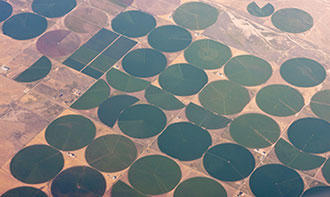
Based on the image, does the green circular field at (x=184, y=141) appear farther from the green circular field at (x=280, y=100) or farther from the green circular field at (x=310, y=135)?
the green circular field at (x=310, y=135)

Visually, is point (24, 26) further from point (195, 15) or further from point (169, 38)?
point (195, 15)

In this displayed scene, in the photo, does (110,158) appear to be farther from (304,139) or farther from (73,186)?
(304,139)

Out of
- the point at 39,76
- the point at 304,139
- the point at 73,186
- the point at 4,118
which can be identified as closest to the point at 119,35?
the point at 39,76

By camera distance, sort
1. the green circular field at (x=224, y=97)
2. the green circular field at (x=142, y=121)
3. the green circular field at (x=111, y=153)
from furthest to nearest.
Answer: the green circular field at (x=224, y=97) → the green circular field at (x=142, y=121) → the green circular field at (x=111, y=153)

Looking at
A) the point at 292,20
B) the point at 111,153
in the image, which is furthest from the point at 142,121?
the point at 292,20

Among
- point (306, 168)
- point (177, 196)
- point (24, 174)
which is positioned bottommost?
point (24, 174)

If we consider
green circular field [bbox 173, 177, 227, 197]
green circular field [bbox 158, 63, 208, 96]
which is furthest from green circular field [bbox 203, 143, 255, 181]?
green circular field [bbox 158, 63, 208, 96]

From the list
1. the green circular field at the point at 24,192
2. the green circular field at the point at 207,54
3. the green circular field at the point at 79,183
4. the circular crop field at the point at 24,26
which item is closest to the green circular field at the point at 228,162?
the green circular field at the point at 79,183

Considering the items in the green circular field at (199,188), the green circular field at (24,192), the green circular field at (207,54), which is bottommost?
the green circular field at (24,192)
